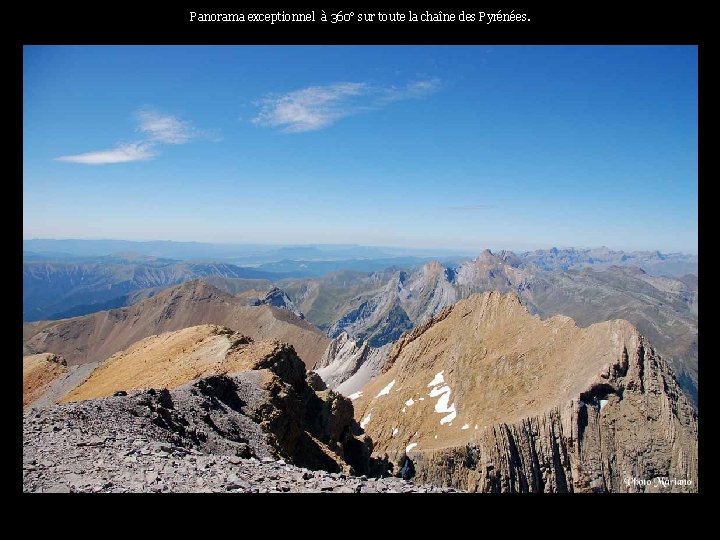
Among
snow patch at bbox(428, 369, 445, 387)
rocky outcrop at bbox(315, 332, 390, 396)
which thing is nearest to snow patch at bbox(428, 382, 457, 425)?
snow patch at bbox(428, 369, 445, 387)

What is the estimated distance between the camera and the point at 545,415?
4794 cm

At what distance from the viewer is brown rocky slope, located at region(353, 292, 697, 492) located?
41844mm

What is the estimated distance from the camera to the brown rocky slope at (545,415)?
137 feet

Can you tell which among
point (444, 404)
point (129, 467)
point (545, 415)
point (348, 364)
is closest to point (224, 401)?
point (129, 467)

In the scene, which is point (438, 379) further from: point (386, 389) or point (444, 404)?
point (386, 389)

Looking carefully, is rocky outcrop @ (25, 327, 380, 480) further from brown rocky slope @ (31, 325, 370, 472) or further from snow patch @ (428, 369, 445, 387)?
snow patch @ (428, 369, 445, 387)

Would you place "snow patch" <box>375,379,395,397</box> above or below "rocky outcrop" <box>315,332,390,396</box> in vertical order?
above

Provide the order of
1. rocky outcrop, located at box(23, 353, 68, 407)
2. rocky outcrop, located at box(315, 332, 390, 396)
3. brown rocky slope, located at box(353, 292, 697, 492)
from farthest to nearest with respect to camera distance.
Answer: rocky outcrop, located at box(315, 332, 390, 396), rocky outcrop, located at box(23, 353, 68, 407), brown rocky slope, located at box(353, 292, 697, 492)

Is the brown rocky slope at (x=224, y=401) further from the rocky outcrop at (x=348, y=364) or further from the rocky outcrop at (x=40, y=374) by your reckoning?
the rocky outcrop at (x=348, y=364)

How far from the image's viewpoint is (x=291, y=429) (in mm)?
26734

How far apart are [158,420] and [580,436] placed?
4182 cm

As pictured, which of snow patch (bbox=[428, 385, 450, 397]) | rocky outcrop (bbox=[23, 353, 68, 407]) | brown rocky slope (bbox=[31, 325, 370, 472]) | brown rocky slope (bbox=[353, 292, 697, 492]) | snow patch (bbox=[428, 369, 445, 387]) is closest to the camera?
brown rocky slope (bbox=[31, 325, 370, 472])
